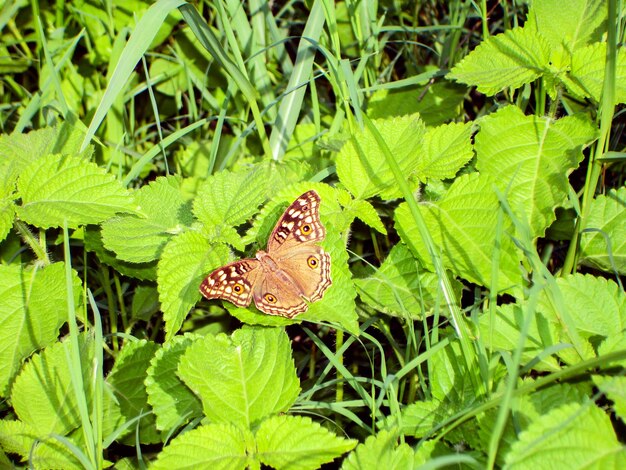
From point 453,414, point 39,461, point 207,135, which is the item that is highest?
point 207,135

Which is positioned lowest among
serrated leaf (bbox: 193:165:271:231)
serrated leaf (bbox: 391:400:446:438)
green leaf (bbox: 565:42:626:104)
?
serrated leaf (bbox: 391:400:446:438)

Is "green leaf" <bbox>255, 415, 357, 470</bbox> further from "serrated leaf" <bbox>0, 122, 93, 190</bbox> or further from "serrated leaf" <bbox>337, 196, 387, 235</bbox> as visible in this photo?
"serrated leaf" <bbox>0, 122, 93, 190</bbox>

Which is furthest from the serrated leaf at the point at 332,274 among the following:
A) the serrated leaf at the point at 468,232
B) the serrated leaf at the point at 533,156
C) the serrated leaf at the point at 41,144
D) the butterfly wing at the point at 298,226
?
the serrated leaf at the point at 41,144

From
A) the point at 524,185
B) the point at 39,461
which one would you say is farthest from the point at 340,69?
the point at 39,461

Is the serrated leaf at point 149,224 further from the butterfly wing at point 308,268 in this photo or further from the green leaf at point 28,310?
the butterfly wing at point 308,268

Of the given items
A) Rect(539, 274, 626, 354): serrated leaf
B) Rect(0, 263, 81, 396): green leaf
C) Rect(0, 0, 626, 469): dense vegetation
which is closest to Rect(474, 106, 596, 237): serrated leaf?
Rect(0, 0, 626, 469): dense vegetation

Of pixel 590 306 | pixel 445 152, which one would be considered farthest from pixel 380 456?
pixel 445 152

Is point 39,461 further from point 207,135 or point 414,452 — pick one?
point 207,135
